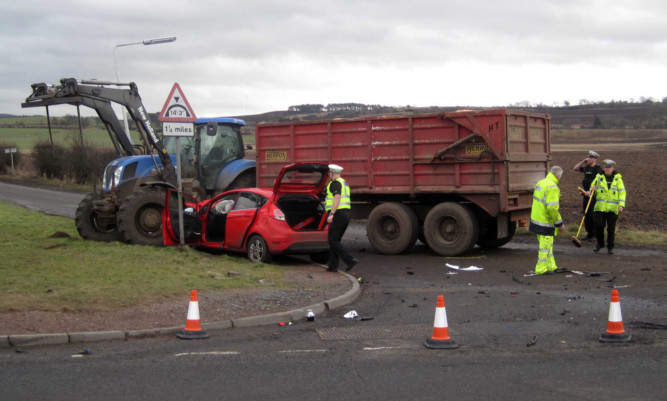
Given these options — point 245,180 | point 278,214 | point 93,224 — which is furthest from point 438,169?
point 93,224

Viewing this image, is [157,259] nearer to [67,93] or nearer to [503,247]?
[67,93]

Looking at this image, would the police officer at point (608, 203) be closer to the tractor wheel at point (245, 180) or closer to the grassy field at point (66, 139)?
the tractor wheel at point (245, 180)

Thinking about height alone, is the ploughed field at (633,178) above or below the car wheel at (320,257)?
above

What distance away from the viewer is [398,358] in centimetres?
699

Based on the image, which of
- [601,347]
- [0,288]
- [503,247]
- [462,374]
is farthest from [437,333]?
[503,247]

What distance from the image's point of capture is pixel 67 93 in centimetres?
1491

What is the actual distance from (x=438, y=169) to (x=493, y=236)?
6.62 ft

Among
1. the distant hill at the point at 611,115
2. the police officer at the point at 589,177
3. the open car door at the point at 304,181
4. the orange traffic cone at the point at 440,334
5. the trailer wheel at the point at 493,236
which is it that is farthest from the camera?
the distant hill at the point at 611,115

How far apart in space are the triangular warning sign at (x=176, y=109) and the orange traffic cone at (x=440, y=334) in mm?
7061

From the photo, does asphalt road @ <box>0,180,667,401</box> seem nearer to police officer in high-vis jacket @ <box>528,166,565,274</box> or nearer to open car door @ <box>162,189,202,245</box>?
police officer in high-vis jacket @ <box>528,166,565,274</box>

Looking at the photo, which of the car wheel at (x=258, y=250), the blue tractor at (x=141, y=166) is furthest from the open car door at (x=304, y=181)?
the blue tractor at (x=141, y=166)

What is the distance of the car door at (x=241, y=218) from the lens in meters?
13.1

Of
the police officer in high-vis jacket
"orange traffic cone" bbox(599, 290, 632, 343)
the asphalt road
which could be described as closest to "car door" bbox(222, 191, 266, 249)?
the asphalt road

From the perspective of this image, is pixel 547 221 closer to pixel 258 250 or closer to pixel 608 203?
pixel 608 203
